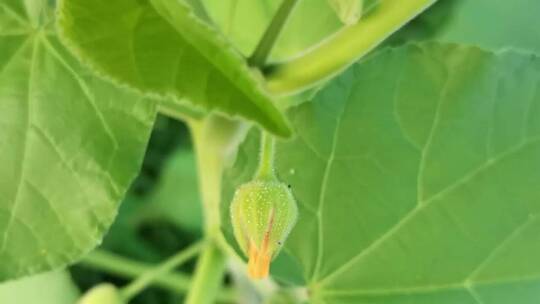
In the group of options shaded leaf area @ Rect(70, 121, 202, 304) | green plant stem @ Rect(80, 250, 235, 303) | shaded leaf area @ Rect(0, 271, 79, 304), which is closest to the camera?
shaded leaf area @ Rect(0, 271, 79, 304)

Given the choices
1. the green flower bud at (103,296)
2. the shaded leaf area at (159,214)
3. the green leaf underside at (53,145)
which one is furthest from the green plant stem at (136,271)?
the green leaf underside at (53,145)

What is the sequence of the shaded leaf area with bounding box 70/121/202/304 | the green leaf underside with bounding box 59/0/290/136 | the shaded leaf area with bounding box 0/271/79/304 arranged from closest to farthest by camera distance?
the green leaf underside with bounding box 59/0/290/136
the shaded leaf area with bounding box 0/271/79/304
the shaded leaf area with bounding box 70/121/202/304

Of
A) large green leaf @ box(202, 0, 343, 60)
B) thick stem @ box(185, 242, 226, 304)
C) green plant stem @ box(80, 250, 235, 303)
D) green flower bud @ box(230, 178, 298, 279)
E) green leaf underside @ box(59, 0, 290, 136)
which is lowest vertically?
green plant stem @ box(80, 250, 235, 303)

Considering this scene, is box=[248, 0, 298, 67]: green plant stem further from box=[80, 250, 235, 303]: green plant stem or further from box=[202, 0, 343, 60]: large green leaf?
box=[80, 250, 235, 303]: green plant stem

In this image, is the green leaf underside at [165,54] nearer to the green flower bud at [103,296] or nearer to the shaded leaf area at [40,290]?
the green flower bud at [103,296]

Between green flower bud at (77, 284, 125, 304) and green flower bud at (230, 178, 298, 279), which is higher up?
green flower bud at (230, 178, 298, 279)

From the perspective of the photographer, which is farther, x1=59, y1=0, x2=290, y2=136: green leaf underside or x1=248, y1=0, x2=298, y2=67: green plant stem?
x1=248, y1=0, x2=298, y2=67: green plant stem

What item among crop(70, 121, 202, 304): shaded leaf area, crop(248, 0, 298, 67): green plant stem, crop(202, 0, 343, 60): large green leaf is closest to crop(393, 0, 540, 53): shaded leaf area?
crop(202, 0, 343, 60): large green leaf
